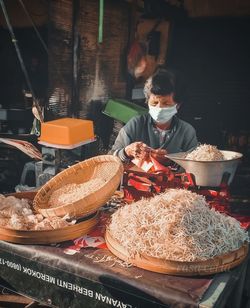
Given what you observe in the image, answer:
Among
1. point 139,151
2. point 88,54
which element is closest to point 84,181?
point 139,151

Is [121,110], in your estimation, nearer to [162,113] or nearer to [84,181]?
[162,113]

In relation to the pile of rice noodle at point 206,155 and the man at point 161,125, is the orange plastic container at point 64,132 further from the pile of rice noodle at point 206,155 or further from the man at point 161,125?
the pile of rice noodle at point 206,155

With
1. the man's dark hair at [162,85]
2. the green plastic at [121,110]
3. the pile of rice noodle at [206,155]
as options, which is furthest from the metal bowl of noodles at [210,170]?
the green plastic at [121,110]

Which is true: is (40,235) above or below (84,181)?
below

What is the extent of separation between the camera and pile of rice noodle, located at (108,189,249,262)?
283 centimetres

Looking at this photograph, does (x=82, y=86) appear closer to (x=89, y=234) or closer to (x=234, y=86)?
(x=234, y=86)

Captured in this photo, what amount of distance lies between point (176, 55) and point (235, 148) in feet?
9.48

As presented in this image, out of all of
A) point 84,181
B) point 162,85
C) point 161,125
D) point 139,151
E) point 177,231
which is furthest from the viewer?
point 161,125

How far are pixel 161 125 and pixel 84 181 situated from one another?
206 cm

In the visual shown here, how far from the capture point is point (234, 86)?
923 centimetres

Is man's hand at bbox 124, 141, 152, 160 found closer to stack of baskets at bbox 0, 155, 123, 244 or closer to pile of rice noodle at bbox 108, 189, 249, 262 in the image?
stack of baskets at bbox 0, 155, 123, 244

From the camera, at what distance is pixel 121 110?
318 inches

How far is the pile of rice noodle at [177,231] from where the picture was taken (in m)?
2.83

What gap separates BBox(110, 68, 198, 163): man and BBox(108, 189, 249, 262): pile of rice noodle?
2.19m
